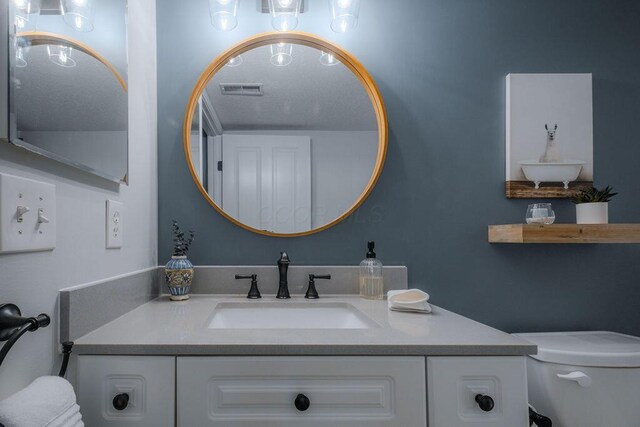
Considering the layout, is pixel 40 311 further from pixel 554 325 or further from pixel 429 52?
pixel 554 325

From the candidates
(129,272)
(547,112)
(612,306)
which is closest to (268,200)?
(129,272)

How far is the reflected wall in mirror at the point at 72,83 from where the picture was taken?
26.8 inches

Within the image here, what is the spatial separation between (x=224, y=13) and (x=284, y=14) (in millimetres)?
217

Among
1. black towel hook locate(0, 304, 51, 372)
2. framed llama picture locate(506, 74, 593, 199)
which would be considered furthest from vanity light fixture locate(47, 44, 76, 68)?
framed llama picture locate(506, 74, 593, 199)

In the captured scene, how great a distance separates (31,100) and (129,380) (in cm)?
58

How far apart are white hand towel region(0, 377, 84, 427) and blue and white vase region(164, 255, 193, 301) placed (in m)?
0.61

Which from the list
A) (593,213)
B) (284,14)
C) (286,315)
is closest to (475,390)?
(286,315)

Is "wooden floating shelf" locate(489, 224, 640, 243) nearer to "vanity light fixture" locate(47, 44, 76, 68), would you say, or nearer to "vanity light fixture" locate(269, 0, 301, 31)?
"vanity light fixture" locate(269, 0, 301, 31)

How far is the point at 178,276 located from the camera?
1.29 m

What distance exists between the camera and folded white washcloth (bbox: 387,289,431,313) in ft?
3.76

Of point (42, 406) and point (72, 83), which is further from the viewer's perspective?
point (72, 83)

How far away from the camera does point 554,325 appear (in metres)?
1.46

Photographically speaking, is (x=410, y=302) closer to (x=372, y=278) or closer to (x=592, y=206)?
(x=372, y=278)

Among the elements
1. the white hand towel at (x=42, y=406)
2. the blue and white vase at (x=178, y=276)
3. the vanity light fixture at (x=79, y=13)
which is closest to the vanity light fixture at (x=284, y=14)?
the vanity light fixture at (x=79, y=13)
